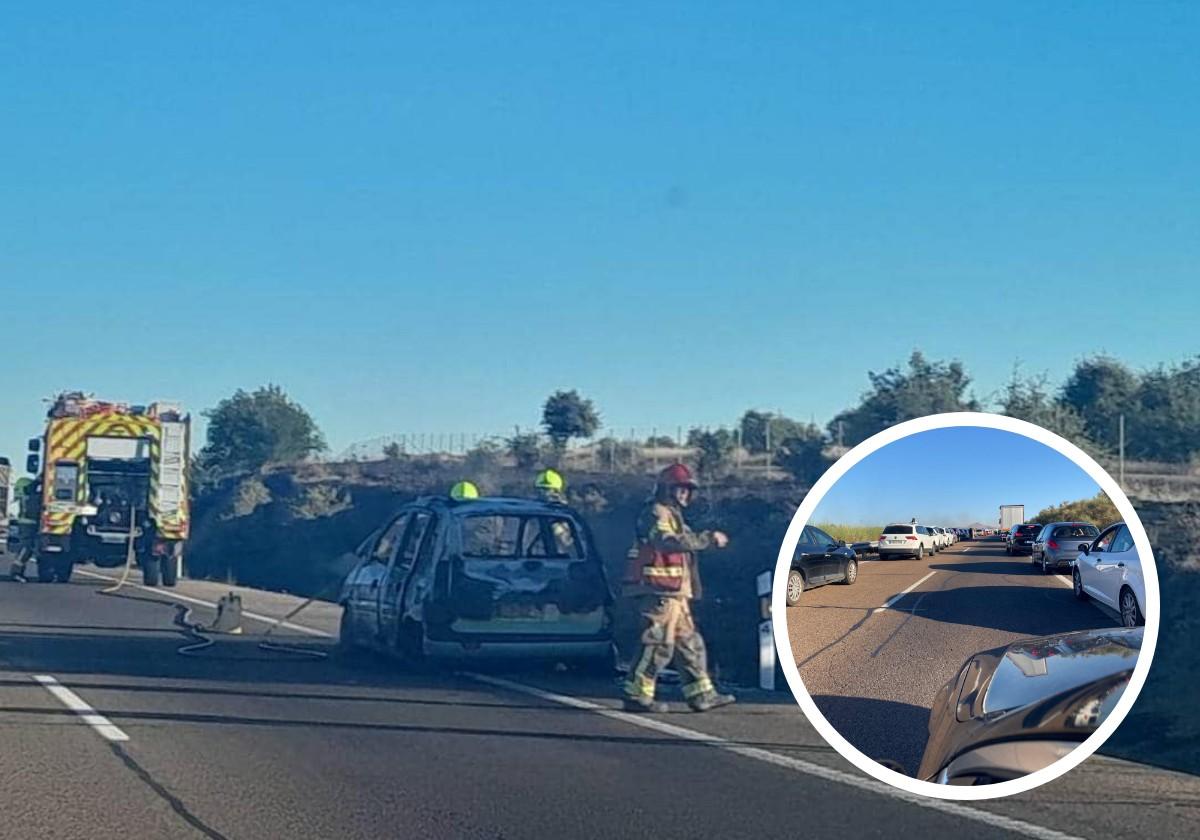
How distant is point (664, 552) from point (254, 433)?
45184 mm

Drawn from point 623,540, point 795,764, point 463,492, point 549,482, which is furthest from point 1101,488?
point 623,540

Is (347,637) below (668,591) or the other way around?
below

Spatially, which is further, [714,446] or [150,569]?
[714,446]

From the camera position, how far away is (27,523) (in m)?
28.9

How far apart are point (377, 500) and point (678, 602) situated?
31707 millimetres

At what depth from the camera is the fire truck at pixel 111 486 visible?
2719 centimetres

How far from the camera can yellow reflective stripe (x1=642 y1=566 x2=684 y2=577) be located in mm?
8758

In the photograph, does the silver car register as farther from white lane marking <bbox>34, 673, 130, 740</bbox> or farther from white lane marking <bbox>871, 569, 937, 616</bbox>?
white lane marking <bbox>34, 673, 130, 740</bbox>

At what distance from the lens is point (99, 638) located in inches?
597

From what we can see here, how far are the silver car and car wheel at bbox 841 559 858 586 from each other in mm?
351

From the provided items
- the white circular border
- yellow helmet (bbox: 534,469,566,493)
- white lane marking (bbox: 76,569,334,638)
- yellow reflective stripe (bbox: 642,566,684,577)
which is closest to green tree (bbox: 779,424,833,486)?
white lane marking (bbox: 76,569,334,638)

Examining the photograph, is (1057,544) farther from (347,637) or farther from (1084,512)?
(347,637)

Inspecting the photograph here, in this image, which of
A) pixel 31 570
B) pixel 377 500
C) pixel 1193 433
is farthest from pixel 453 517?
pixel 377 500

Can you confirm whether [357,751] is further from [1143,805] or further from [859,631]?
[859,631]
